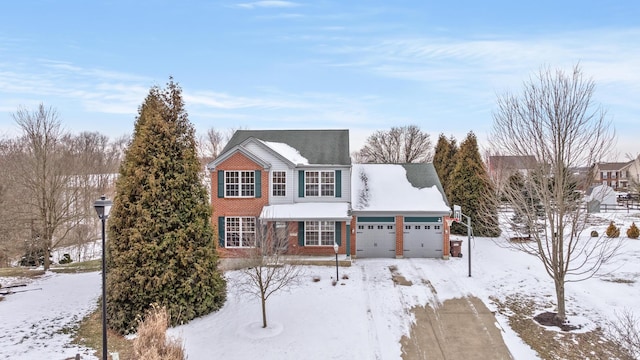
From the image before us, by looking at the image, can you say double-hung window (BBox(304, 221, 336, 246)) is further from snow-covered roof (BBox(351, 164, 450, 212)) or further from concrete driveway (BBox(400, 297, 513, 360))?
concrete driveway (BBox(400, 297, 513, 360))

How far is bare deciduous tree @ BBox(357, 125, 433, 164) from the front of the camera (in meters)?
49.8

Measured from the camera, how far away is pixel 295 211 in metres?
19.7

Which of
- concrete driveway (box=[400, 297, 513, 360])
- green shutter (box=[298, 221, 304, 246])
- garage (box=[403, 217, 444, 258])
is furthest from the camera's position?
garage (box=[403, 217, 444, 258])

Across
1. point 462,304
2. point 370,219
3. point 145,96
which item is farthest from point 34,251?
point 462,304

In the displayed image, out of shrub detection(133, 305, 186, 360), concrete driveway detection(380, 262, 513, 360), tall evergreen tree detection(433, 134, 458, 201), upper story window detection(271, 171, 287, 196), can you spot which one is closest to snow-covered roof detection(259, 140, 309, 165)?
upper story window detection(271, 171, 287, 196)

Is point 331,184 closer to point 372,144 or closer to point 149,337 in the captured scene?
point 149,337

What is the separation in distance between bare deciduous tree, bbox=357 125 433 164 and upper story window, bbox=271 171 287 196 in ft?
102

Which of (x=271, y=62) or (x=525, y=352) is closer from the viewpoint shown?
(x=525, y=352)

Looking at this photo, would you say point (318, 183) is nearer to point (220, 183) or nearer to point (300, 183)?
point (300, 183)

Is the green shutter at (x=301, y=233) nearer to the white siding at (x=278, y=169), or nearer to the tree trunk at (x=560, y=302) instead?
the white siding at (x=278, y=169)

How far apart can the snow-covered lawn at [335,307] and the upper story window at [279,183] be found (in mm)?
4743

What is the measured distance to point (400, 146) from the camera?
50.5 m

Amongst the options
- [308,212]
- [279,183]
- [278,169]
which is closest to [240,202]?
[279,183]

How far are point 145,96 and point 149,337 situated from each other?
8.75 meters
